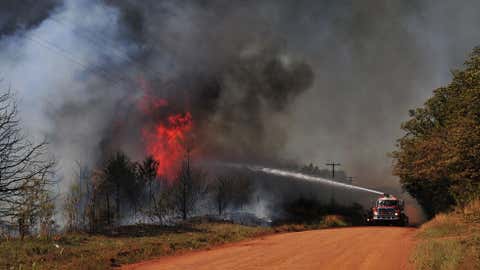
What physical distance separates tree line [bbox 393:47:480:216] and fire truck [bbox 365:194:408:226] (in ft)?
9.12

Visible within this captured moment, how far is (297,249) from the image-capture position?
2022cm

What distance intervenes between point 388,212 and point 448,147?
45.5ft

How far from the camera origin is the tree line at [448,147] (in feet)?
88.9

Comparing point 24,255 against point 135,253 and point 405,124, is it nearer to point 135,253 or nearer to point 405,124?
point 135,253

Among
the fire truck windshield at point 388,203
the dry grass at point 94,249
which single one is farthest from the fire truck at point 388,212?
the dry grass at point 94,249

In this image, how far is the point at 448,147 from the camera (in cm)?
3009

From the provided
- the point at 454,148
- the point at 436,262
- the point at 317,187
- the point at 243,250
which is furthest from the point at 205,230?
the point at 317,187

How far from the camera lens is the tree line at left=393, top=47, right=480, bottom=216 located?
27.1 m

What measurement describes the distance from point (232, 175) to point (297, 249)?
3678 cm

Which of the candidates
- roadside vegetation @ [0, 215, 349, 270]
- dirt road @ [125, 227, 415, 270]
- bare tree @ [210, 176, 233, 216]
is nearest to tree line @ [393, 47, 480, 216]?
dirt road @ [125, 227, 415, 270]

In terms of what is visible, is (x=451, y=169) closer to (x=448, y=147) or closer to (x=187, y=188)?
(x=448, y=147)

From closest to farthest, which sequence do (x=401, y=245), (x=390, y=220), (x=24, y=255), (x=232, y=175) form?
(x=24, y=255) → (x=401, y=245) → (x=390, y=220) → (x=232, y=175)

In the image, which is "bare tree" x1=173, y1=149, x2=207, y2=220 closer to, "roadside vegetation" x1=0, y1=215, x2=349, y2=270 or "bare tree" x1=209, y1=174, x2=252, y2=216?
"bare tree" x1=209, y1=174, x2=252, y2=216

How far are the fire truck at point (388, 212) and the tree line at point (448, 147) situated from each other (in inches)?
109
